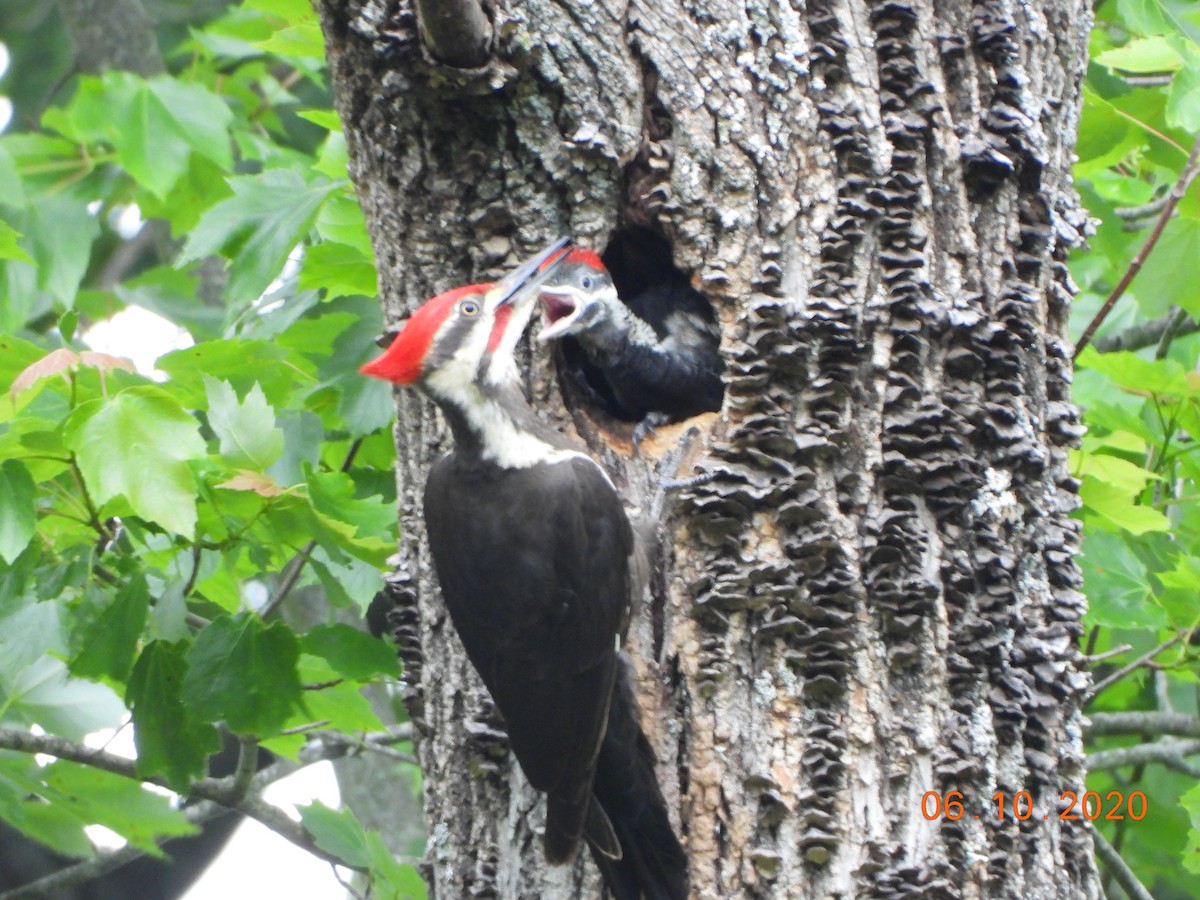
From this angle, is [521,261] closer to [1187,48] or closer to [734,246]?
[734,246]

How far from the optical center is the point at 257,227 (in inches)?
116

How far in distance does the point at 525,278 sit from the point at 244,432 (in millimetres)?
590

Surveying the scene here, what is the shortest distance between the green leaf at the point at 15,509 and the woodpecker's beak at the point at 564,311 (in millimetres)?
984

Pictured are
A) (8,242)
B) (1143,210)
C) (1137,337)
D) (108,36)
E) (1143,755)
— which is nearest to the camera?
(8,242)

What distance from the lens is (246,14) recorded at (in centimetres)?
476

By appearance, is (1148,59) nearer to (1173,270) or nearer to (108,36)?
(1173,270)

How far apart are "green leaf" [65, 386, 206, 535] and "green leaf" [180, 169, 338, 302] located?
70 cm

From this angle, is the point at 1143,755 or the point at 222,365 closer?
the point at 222,365


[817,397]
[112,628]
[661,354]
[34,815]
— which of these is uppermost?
[817,397]

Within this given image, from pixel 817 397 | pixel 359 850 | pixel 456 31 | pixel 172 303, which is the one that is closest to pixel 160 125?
pixel 172 303

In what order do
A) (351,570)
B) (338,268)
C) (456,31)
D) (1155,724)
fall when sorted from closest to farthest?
(456,31) → (351,570) → (338,268) → (1155,724)

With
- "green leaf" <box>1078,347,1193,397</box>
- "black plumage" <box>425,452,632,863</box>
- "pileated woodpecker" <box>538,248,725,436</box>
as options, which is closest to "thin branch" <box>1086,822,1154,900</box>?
"green leaf" <box>1078,347,1193,397</box>

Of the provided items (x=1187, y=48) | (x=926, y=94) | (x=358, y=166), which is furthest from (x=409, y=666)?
(x=1187, y=48)

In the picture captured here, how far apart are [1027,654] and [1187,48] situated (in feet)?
4.07
